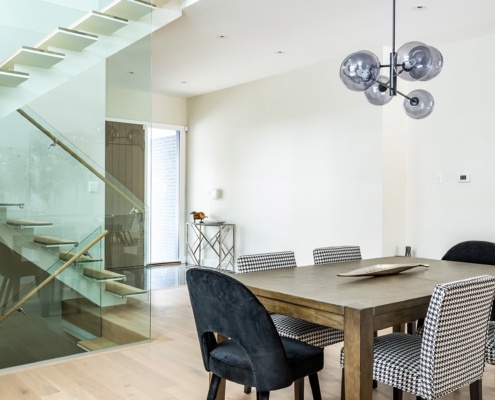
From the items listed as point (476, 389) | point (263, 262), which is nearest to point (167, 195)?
point (263, 262)

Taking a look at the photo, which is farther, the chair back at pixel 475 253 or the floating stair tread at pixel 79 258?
the chair back at pixel 475 253

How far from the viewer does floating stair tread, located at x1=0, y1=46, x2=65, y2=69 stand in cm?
351

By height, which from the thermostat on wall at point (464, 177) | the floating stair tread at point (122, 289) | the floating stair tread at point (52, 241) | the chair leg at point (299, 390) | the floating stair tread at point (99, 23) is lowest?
the chair leg at point (299, 390)

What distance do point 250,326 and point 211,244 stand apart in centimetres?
596

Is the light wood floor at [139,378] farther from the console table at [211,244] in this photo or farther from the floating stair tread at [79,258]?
the console table at [211,244]

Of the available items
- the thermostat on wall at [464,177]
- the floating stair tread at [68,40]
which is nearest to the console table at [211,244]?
the thermostat on wall at [464,177]

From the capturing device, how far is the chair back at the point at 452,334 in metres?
2.01

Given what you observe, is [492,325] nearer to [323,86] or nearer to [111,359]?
Answer: [111,359]

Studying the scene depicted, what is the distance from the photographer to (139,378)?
3.25 meters

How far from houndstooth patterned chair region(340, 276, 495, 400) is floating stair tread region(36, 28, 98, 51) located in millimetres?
3115

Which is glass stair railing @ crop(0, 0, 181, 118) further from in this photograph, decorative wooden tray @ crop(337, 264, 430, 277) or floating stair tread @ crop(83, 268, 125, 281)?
decorative wooden tray @ crop(337, 264, 430, 277)

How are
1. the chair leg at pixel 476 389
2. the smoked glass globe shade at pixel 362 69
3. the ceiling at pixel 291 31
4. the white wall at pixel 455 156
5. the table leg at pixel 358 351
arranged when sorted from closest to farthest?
the table leg at pixel 358 351, the chair leg at pixel 476 389, the smoked glass globe shade at pixel 362 69, the ceiling at pixel 291 31, the white wall at pixel 455 156

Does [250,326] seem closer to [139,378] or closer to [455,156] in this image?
[139,378]

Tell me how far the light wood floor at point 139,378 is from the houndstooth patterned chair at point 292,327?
1.26 feet
